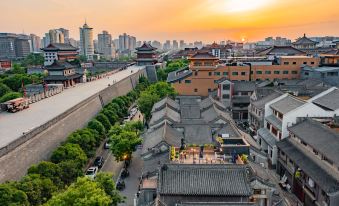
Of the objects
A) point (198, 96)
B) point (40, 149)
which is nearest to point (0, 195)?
point (40, 149)

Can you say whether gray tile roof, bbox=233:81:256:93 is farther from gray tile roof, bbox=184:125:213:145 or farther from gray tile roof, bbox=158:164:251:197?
gray tile roof, bbox=158:164:251:197

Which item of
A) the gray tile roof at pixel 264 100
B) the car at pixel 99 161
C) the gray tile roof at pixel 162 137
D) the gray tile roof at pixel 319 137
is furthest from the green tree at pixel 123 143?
the gray tile roof at pixel 264 100

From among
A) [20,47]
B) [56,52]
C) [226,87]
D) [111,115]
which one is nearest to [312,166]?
[111,115]

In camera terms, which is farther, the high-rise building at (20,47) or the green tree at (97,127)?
the high-rise building at (20,47)

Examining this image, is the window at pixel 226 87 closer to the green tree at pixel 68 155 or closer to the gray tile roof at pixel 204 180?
the green tree at pixel 68 155

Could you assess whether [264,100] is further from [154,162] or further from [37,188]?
[37,188]

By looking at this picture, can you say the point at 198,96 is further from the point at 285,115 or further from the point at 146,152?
the point at 146,152
